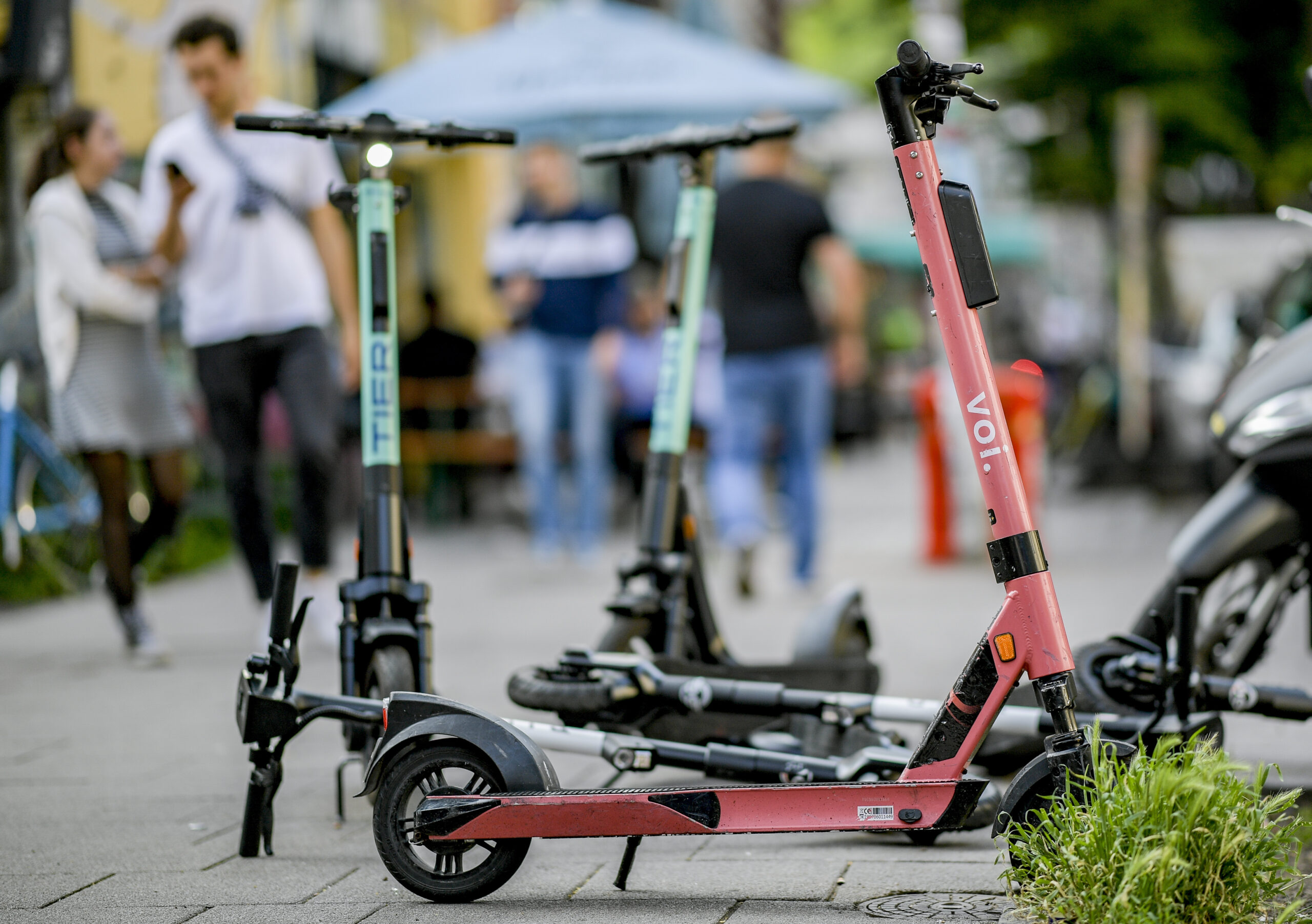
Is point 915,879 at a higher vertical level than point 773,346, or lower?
lower

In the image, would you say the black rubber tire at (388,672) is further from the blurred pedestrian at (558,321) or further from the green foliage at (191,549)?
the blurred pedestrian at (558,321)

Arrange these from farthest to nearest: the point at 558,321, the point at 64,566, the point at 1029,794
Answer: the point at 558,321, the point at 64,566, the point at 1029,794

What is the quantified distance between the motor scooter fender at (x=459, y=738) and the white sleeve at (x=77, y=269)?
12.2 ft

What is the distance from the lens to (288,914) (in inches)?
132

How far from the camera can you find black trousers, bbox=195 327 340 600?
629 centimetres

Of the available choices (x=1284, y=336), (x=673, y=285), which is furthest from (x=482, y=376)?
(x=1284, y=336)

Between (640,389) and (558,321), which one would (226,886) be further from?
(640,389)

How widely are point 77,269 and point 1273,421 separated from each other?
4316 millimetres

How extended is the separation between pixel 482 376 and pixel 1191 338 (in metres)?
6.17

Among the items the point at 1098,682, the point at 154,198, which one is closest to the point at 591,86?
the point at 154,198

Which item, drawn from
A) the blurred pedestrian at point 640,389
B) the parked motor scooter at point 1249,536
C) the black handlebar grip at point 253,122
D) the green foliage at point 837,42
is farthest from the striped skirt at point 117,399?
the green foliage at point 837,42

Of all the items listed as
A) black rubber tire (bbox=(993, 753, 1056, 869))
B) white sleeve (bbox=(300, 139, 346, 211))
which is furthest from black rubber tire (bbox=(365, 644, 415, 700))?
white sleeve (bbox=(300, 139, 346, 211))

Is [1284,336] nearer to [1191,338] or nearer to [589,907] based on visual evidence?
[589,907]

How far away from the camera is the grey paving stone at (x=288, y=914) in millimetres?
3291
